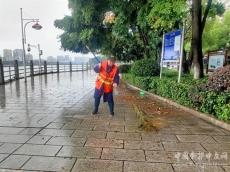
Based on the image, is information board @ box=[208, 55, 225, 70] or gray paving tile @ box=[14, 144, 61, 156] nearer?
gray paving tile @ box=[14, 144, 61, 156]

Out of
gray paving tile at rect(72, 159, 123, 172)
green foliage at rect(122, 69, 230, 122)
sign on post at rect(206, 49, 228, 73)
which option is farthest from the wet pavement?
sign on post at rect(206, 49, 228, 73)

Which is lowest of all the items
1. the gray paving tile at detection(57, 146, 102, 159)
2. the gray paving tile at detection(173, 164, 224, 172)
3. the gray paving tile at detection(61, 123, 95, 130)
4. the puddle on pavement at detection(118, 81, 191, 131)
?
the gray paving tile at detection(173, 164, 224, 172)

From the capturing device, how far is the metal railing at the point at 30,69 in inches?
464

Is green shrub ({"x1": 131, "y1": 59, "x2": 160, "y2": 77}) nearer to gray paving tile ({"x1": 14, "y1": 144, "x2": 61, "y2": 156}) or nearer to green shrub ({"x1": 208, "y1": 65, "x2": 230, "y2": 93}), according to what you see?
green shrub ({"x1": 208, "y1": 65, "x2": 230, "y2": 93})

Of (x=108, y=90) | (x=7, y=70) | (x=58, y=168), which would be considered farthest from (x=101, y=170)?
(x=7, y=70)

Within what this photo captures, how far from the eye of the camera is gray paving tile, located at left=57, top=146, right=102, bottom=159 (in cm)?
268

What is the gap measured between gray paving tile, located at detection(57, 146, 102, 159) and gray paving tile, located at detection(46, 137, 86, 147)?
14cm

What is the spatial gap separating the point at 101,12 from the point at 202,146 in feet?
32.2

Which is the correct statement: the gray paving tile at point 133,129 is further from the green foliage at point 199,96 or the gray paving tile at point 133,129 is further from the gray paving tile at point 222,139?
the green foliage at point 199,96

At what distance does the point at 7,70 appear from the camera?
12.2 metres

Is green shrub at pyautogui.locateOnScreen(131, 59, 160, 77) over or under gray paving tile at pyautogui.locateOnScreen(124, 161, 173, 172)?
over

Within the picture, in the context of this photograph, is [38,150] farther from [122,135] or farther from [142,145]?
[142,145]

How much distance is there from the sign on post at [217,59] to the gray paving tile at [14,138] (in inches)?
372

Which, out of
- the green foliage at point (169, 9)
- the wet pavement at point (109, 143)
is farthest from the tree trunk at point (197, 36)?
the wet pavement at point (109, 143)
